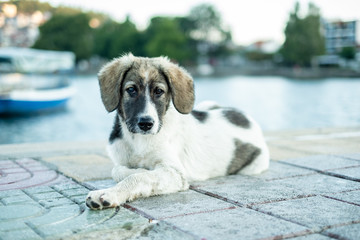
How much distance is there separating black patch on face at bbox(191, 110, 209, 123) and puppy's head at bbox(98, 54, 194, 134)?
2.19ft

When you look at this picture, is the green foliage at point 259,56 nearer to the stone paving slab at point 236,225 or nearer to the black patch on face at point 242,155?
the black patch on face at point 242,155

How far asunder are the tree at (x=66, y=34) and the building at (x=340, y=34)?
90966 mm

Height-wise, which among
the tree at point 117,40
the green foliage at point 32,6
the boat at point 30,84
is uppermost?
the green foliage at point 32,6

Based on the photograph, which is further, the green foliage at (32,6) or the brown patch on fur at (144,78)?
the green foliage at (32,6)

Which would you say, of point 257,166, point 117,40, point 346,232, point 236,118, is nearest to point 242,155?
point 257,166

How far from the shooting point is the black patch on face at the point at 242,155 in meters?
6.13

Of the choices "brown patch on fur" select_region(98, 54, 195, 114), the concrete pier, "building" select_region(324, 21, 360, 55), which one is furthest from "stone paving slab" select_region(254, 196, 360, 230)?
"building" select_region(324, 21, 360, 55)

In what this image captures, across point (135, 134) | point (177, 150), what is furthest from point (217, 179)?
point (135, 134)

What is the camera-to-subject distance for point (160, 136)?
5.41 meters

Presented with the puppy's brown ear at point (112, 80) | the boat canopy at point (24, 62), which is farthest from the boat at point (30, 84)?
the puppy's brown ear at point (112, 80)

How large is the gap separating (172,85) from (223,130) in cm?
120

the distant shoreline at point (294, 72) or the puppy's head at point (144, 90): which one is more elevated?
the puppy's head at point (144, 90)

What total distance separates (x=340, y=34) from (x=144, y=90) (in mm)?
177865

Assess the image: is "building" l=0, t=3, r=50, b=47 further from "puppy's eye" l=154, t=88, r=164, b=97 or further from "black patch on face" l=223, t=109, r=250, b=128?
"puppy's eye" l=154, t=88, r=164, b=97
